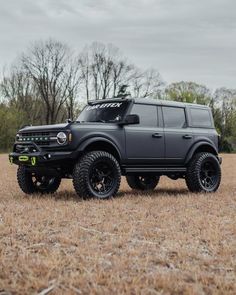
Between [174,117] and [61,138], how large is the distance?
3088 mm

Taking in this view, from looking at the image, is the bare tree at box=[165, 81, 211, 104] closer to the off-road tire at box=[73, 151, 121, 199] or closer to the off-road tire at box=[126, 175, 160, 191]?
the off-road tire at box=[126, 175, 160, 191]

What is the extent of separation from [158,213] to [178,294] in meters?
3.75

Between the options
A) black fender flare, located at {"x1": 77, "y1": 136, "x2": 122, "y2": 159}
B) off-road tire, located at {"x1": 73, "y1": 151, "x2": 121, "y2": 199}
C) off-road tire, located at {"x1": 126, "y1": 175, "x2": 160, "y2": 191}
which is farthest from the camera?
off-road tire, located at {"x1": 126, "y1": 175, "x2": 160, "y2": 191}

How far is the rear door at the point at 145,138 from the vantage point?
33.5ft

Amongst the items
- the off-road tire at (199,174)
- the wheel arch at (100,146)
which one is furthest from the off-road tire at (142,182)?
the wheel arch at (100,146)

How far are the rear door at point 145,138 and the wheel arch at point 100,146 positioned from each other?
29 centimetres

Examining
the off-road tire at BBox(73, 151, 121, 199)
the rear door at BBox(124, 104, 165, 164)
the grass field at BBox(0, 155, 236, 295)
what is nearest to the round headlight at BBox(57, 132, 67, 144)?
the off-road tire at BBox(73, 151, 121, 199)

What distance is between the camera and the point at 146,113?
1077 cm

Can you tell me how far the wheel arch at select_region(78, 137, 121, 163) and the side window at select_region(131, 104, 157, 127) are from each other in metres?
0.96

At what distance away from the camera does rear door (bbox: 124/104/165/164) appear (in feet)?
33.5

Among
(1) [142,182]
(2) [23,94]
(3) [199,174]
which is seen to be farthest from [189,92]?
(3) [199,174]

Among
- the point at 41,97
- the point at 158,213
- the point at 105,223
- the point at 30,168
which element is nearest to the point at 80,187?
the point at 30,168

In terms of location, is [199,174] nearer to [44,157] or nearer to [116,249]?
[44,157]

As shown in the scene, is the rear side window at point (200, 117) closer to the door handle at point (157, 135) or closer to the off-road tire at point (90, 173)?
the door handle at point (157, 135)
